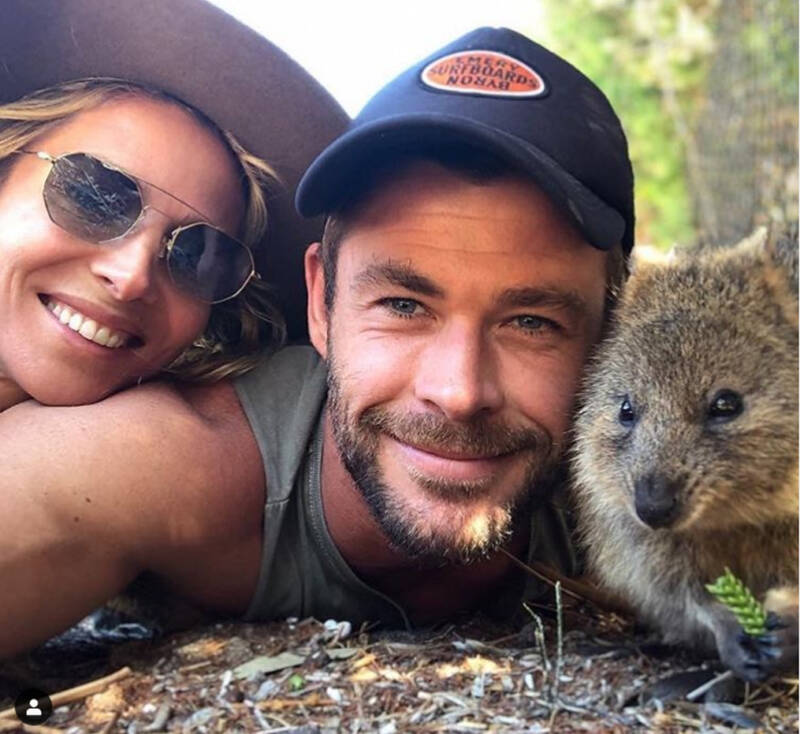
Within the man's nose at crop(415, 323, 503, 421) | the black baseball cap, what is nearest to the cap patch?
the black baseball cap

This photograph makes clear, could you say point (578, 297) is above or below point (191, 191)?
below

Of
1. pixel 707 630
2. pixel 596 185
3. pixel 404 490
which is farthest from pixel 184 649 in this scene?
pixel 596 185

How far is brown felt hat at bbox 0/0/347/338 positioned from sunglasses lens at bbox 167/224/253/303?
0.15m

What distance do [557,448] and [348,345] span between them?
0.60 metres

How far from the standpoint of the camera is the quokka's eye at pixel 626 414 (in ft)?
8.48

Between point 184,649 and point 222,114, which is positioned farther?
point 222,114

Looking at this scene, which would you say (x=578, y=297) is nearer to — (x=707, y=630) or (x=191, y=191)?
(x=707, y=630)

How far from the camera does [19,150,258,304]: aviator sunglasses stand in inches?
106

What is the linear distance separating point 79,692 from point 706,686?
4.37 feet

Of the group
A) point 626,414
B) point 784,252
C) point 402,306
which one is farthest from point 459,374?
point 784,252

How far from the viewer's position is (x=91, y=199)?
8.80ft

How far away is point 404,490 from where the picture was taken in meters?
2.68

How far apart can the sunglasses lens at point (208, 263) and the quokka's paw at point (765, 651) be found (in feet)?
5.09

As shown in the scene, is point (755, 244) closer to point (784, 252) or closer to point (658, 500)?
point (784, 252)
